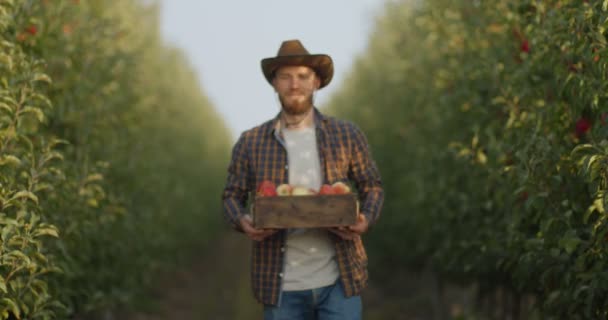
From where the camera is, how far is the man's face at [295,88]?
438cm

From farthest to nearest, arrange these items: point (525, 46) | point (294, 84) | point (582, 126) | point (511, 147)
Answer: point (525, 46) < point (511, 147) < point (582, 126) < point (294, 84)

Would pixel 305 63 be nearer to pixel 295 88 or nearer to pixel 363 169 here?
pixel 295 88

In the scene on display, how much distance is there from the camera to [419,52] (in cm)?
1117

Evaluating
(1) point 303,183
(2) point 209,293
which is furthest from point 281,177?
(2) point 209,293

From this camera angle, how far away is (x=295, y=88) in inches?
172

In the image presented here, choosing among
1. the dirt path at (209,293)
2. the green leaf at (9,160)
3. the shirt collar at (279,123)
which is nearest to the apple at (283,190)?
the shirt collar at (279,123)

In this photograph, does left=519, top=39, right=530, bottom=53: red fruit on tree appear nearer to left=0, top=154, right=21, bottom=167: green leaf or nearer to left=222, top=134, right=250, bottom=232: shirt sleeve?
left=222, top=134, right=250, bottom=232: shirt sleeve

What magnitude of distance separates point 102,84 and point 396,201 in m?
6.24

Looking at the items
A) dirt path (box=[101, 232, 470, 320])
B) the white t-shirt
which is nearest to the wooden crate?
the white t-shirt

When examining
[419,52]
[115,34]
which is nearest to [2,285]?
[115,34]

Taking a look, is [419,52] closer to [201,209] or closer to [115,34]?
[115,34]

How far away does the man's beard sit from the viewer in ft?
14.4

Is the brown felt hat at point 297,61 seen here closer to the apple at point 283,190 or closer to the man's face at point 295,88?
the man's face at point 295,88

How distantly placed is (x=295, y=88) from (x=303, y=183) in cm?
56
